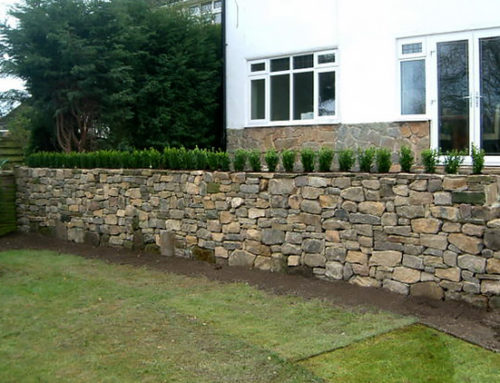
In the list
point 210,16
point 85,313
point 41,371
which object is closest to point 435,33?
point 210,16

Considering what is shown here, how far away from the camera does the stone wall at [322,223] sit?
6086mm

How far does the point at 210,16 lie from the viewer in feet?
49.4

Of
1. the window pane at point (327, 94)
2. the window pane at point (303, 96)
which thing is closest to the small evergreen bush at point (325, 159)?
the window pane at point (327, 94)

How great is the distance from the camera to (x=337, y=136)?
11930 millimetres

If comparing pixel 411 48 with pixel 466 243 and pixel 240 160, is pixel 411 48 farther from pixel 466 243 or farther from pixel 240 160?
pixel 466 243

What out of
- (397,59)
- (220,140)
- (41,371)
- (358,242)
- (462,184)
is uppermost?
(397,59)

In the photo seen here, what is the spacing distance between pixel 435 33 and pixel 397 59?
0.86m

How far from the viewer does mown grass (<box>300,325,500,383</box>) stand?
450 cm

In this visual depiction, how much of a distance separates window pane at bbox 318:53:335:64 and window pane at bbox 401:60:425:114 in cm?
164

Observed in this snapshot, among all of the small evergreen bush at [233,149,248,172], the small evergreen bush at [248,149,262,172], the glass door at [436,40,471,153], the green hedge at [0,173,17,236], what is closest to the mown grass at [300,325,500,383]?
the small evergreen bush at [248,149,262,172]

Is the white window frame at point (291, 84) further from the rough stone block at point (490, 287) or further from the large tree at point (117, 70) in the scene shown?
the rough stone block at point (490, 287)

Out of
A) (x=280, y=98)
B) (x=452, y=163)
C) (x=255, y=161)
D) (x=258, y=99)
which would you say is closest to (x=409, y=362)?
(x=452, y=163)

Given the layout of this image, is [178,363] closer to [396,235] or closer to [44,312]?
[44,312]

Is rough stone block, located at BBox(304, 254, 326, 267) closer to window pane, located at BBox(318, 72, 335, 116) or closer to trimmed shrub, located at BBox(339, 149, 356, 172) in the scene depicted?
trimmed shrub, located at BBox(339, 149, 356, 172)
